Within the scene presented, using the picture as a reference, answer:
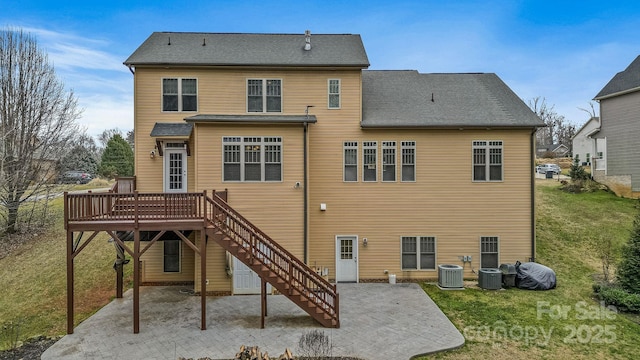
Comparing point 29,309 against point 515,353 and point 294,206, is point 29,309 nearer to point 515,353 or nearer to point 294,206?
point 294,206

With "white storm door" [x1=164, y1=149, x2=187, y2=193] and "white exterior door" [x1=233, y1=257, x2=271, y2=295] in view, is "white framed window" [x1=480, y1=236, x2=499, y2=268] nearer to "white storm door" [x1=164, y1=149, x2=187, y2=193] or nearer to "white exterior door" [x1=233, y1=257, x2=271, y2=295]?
"white exterior door" [x1=233, y1=257, x2=271, y2=295]

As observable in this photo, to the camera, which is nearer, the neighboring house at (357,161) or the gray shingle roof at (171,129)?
the gray shingle roof at (171,129)

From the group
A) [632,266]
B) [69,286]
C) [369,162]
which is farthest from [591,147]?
[69,286]

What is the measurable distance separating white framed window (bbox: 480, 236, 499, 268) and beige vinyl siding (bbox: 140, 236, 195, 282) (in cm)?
1109

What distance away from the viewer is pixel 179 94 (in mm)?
12102

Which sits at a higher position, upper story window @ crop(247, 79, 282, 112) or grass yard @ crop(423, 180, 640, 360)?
upper story window @ crop(247, 79, 282, 112)

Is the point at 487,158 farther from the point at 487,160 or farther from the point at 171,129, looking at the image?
the point at 171,129

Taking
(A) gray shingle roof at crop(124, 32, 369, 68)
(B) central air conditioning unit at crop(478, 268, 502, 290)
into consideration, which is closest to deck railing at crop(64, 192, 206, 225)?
(A) gray shingle roof at crop(124, 32, 369, 68)

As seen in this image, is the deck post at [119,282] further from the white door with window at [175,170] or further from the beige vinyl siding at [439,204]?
the beige vinyl siding at [439,204]

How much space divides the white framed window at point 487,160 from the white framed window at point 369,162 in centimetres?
387

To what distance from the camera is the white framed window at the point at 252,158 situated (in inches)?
441

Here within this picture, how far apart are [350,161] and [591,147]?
25629 millimetres

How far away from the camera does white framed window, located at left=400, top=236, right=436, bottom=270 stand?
41.6 ft

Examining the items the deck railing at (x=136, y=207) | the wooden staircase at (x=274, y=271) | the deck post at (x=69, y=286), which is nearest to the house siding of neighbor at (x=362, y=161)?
the deck railing at (x=136, y=207)
